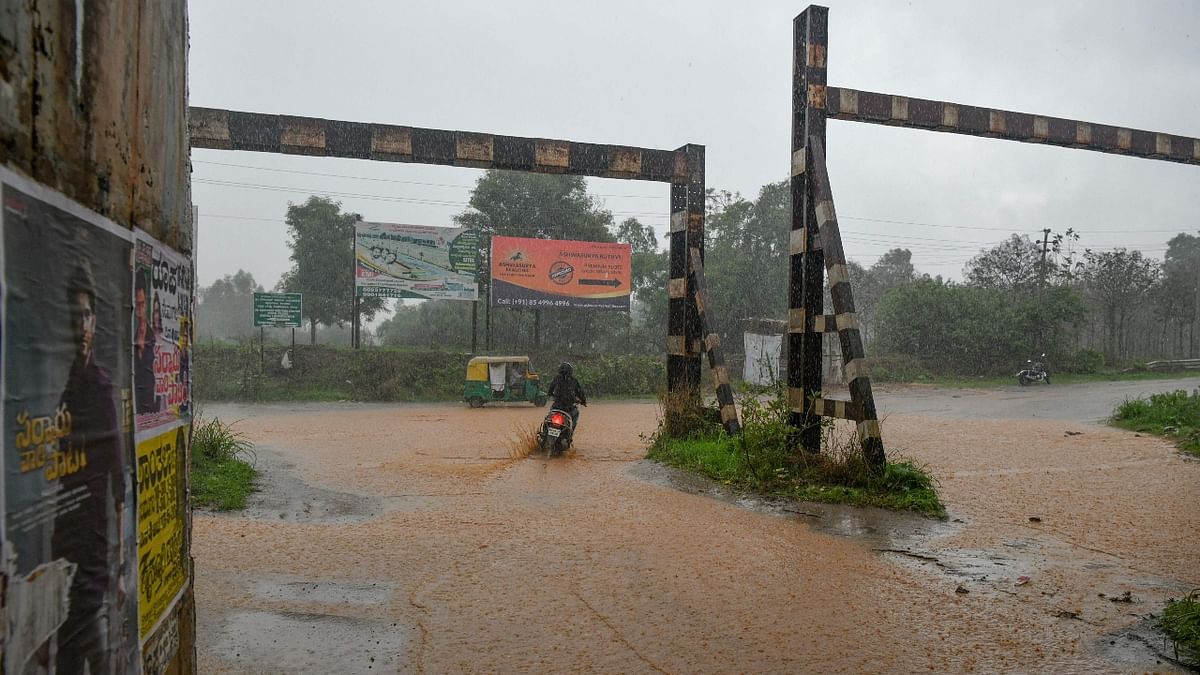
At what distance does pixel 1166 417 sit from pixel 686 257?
944cm

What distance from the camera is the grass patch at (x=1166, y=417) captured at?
12809mm

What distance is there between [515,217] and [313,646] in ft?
97.1

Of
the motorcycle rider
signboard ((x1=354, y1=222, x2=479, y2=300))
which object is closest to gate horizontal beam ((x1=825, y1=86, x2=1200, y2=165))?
the motorcycle rider

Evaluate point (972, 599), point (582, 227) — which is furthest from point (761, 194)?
point (972, 599)

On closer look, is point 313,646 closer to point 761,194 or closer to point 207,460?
point 207,460

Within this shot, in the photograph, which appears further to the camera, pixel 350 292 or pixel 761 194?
pixel 761 194

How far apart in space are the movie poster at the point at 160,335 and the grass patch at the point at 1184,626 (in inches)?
173

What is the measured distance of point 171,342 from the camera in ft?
7.39

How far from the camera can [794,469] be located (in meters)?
8.40

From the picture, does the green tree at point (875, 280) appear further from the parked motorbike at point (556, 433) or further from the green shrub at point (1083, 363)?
the parked motorbike at point (556, 433)

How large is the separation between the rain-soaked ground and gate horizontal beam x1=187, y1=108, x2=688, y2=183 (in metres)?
3.74

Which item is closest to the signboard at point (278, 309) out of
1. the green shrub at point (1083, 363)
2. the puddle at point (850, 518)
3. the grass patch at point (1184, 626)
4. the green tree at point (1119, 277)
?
the puddle at point (850, 518)

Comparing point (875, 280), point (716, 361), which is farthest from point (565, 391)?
point (875, 280)

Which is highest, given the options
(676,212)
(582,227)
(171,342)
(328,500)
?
(582,227)
